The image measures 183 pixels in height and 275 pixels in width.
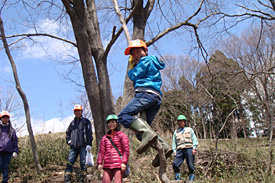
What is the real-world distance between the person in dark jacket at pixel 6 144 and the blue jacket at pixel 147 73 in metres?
4.17

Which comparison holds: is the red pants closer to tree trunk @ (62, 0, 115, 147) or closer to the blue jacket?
the blue jacket

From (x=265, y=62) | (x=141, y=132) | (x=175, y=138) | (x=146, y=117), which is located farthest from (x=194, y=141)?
(x=265, y=62)

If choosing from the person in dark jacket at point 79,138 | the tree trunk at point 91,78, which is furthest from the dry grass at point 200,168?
the tree trunk at point 91,78

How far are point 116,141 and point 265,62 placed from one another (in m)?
16.7

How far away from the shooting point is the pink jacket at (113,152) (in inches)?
154

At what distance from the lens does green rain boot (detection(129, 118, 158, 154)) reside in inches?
102

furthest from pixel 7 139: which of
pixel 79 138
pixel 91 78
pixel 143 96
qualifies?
pixel 143 96

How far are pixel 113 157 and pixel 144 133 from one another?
1.51m

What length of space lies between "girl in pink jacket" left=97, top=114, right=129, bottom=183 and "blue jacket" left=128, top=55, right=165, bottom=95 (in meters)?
1.40

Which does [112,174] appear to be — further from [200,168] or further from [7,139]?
[7,139]

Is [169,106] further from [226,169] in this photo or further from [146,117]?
[146,117]

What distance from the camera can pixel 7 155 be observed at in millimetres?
5652

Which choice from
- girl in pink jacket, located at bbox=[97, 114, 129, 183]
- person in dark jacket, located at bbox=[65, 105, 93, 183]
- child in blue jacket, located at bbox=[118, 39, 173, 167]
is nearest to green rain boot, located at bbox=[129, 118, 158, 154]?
child in blue jacket, located at bbox=[118, 39, 173, 167]

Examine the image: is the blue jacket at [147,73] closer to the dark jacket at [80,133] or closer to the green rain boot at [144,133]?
the green rain boot at [144,133]
